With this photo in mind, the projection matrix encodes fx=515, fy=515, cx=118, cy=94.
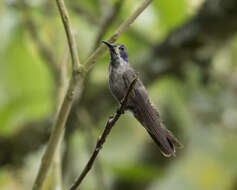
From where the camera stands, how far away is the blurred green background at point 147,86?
Answer: 3937 millimetres

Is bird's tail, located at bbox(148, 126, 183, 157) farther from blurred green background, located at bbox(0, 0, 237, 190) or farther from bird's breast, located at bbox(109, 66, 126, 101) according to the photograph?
blurred green background, located at bbox(0, 0, 237, 190)

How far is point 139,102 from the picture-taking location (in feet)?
7.50

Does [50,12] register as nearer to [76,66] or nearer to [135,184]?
[135,184]

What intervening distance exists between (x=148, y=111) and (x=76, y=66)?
0.57 m

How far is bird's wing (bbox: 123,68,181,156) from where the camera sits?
2.06m

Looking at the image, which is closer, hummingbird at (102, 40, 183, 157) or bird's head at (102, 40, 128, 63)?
hummingbird at (102, 40, 183, 157)

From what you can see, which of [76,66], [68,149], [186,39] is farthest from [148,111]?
[186,39]

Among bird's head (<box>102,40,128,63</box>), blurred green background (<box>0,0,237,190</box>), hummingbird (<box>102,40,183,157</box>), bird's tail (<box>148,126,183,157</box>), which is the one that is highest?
blurred green background (<box>0,0,237,190</box>)

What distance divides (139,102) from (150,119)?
5.7 inches

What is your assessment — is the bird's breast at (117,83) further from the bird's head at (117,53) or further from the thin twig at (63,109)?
the thin twig at (63,109)

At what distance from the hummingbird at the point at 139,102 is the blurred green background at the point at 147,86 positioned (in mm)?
861

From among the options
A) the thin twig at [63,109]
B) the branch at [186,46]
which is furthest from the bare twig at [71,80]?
the branch at [186,46]

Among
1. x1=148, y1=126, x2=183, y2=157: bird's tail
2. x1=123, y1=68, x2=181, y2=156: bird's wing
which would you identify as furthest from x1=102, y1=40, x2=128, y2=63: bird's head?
x1=148, y1=126, x2=183, y2=157: bird's tail

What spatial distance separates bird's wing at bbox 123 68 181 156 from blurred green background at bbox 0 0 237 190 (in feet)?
3.66
